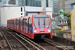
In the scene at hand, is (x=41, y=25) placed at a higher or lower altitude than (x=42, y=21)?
lower

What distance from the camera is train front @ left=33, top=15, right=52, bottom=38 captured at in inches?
714

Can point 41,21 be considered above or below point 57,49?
above

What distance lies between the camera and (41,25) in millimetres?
18344

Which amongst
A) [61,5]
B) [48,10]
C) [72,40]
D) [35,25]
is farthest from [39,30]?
[61,5]

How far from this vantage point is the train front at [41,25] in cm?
1813

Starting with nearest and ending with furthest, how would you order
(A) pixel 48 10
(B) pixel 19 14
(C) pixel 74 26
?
(C) pixel 74 26 → (B) pixel 19 14 → (A) pixel 48 10

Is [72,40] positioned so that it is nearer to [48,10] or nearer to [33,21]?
[33,21]

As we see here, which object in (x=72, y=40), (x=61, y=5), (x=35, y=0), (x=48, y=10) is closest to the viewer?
(x=72, y=40)

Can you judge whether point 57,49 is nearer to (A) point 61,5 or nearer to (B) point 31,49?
(B) point 31,49

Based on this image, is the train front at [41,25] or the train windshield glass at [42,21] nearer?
the train front at [41,25]

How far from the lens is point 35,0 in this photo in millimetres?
152375

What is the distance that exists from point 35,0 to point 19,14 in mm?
59365

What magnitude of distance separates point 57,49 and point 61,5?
18822 centimetres

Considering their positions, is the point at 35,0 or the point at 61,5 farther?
the point at 61,5
